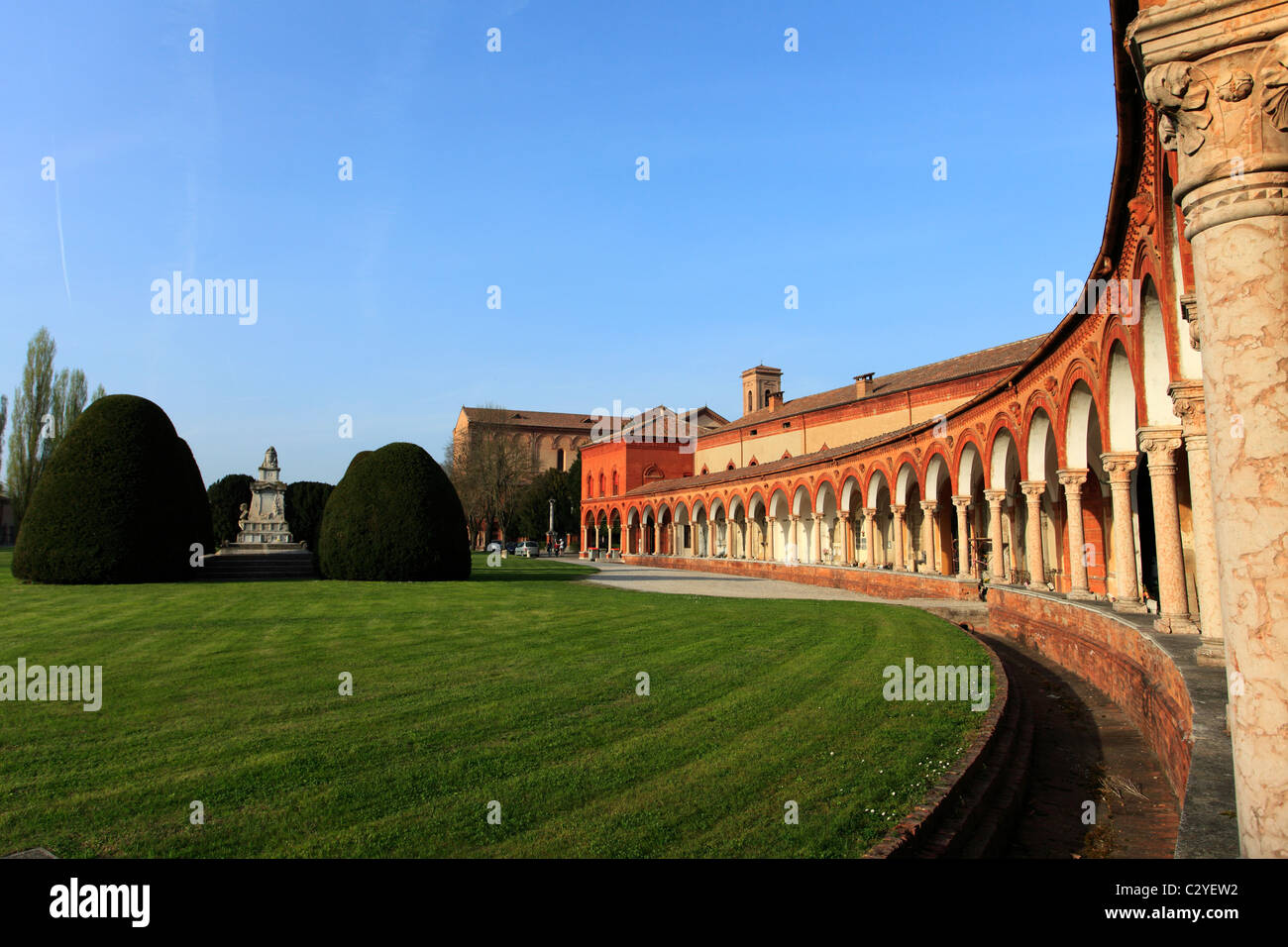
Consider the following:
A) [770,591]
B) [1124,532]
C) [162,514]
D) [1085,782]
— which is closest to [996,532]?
[770,591]

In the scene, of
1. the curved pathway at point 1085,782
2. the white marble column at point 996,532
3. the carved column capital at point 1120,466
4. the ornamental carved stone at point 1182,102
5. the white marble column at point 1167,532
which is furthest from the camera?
the white marble column at point 996,532

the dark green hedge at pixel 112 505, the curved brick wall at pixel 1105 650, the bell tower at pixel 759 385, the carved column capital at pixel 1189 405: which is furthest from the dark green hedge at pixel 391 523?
the bell tower at pixel 759 385

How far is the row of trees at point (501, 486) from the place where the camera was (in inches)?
2004

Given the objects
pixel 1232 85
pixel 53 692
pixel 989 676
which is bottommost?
pixel 989 676

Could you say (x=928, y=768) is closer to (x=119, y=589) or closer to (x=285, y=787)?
(x=285, y=787)

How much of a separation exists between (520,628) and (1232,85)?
1011 cm

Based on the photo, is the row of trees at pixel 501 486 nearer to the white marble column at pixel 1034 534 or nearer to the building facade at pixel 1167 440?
the building facade at pixel 1167 440

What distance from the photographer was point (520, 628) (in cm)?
1147

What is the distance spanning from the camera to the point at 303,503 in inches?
1150

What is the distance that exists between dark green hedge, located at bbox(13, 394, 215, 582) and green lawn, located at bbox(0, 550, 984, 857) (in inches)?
257

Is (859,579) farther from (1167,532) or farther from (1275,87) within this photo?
(1275,87)

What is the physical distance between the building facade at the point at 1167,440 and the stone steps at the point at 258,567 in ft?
51.9

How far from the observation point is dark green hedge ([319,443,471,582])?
63.8 feet
